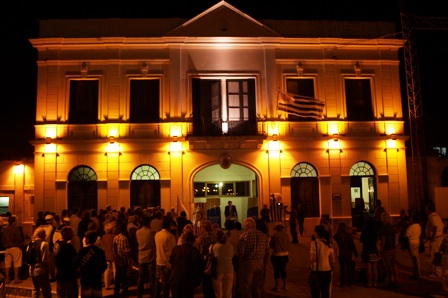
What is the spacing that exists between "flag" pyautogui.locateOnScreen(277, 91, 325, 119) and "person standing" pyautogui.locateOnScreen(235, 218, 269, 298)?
13.3 metres

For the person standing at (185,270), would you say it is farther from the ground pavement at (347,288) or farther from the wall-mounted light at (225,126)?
the wall-mounted light at (225,126)

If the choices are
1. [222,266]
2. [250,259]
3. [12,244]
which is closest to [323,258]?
[250,259]

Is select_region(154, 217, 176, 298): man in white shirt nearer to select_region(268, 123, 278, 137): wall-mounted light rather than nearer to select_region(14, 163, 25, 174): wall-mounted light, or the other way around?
select_region(268, 123, 278, 137): wall-mounted light

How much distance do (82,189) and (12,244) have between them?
940 cm

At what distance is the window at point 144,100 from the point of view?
76.9 feet

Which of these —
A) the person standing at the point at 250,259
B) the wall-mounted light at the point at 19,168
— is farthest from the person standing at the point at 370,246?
the wall-mounted light at the point at 19,168

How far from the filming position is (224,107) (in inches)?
930

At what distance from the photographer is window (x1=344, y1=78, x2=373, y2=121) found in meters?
24.5

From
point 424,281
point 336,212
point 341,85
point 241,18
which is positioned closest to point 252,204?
point 336,212

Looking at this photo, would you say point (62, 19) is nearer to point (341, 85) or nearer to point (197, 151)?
point (197, 151)

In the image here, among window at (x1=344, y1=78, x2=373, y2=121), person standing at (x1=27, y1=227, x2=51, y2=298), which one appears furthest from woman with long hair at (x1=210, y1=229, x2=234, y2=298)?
window at (x1=344, y1=78, x2=373, y2=121)

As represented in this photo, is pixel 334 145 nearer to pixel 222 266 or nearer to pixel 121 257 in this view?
pixel 121 257

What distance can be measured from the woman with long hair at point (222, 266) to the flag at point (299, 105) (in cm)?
1392

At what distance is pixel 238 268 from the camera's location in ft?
34.2
